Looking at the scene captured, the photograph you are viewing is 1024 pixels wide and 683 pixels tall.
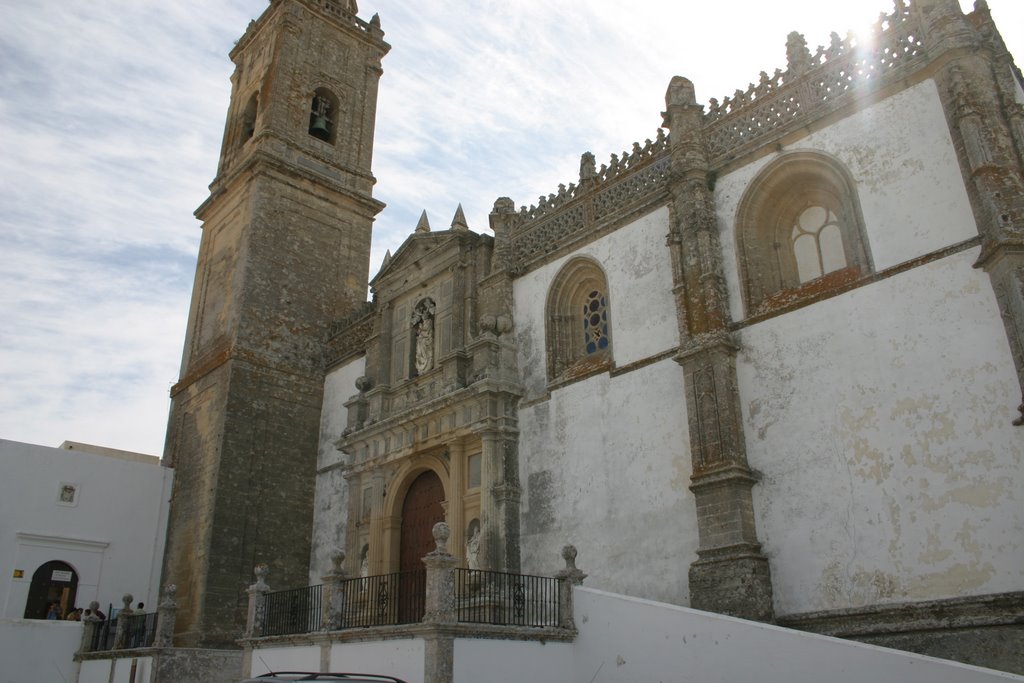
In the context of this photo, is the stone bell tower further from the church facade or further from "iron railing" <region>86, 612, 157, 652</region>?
"iron railing" <region>86, 612, 157, 652</region>

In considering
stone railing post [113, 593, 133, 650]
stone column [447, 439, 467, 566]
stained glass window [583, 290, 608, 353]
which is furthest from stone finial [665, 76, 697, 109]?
stone railing post [113, 593, 133, 650]

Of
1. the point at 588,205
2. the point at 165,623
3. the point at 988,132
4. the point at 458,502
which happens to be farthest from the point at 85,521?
the point at 988,132

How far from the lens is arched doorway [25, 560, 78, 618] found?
17141 mm

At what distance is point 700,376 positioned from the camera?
1211 cm

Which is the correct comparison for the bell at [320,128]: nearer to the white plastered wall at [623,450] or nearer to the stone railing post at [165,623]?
the white plastered wall at [623,450]

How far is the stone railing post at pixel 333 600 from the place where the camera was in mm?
11562

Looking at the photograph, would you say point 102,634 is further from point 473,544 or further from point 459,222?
point 459,222

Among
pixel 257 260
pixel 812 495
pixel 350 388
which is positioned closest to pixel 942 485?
pixel 812 495

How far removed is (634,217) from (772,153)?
2.54m

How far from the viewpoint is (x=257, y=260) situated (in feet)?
65.3

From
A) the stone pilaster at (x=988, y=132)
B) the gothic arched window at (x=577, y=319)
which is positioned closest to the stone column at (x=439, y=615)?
the gothic arched window at (x=577, y=319)

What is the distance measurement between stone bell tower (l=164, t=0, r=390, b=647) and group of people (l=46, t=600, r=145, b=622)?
1485mm

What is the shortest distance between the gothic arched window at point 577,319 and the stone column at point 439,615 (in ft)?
17.0

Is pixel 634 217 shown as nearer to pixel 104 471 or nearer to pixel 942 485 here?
pixel 942 485
